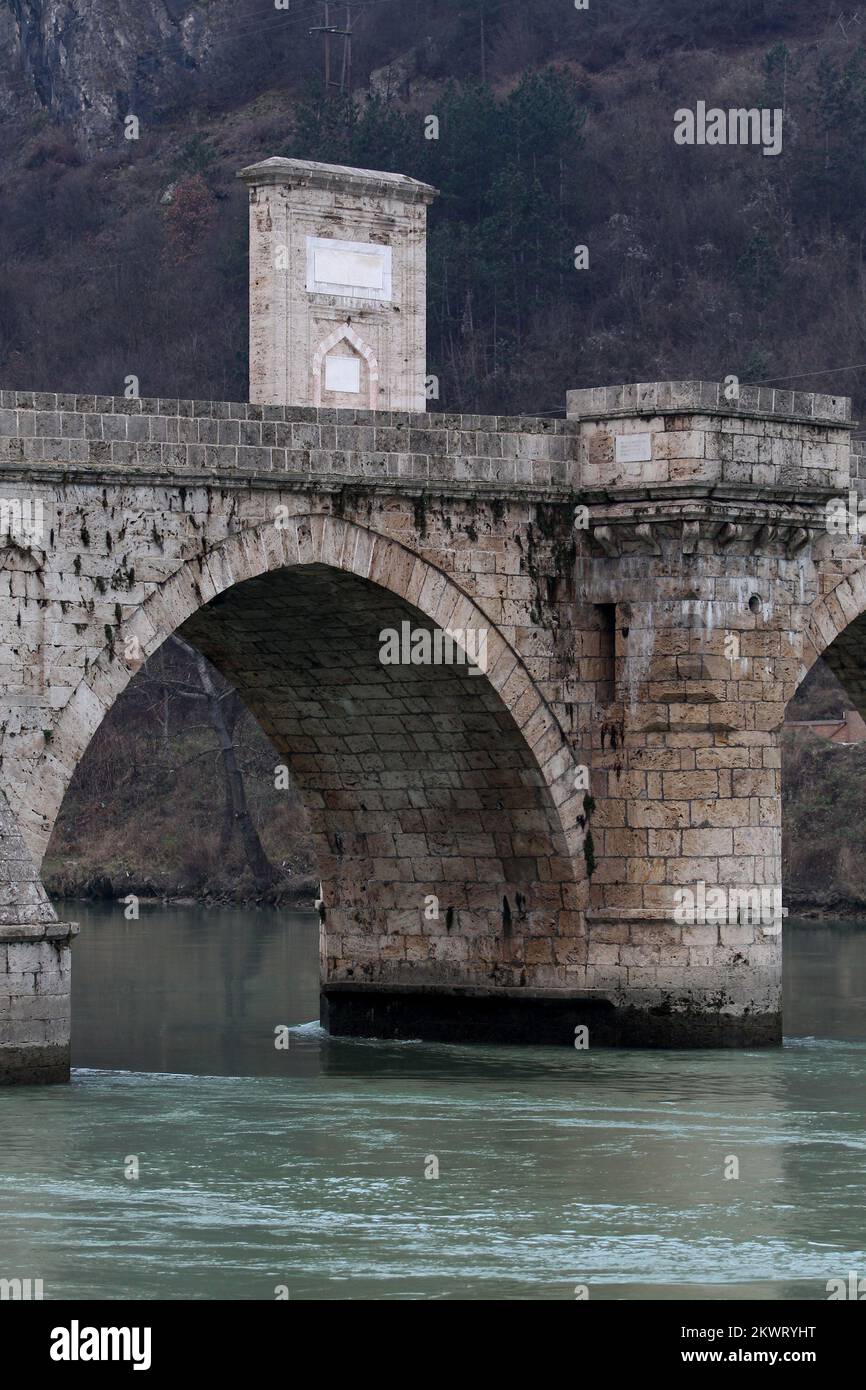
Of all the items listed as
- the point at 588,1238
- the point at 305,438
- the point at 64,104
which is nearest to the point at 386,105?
the point at 64,104

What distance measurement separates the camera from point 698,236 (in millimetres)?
54219

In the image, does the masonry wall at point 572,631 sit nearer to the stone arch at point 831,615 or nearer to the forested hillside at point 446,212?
the stone arch at point 831,615

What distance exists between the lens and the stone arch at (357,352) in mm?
23031

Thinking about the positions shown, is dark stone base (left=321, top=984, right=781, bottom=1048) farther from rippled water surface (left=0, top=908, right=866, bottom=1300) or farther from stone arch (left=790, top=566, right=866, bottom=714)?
stone arch (left=790, top=566, right=866, bottom=714)

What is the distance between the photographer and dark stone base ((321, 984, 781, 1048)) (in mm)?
20922

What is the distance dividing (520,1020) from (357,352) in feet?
18.3

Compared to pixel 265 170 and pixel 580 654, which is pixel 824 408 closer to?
pixel 580 654

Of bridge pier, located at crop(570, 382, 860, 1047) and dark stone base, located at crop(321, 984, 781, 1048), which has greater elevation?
bridge pier, located at crop(570, 382, 860, 1047)

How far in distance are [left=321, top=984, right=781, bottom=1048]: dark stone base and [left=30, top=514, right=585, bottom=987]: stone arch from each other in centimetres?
14

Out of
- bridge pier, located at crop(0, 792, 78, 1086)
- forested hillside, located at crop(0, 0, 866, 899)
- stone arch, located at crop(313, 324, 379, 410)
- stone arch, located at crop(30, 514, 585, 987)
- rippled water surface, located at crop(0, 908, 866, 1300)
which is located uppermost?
forested hillside, located at crop(0, 0, 866, 899)

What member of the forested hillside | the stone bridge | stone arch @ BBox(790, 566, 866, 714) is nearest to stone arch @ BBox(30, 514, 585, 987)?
the stone bridge

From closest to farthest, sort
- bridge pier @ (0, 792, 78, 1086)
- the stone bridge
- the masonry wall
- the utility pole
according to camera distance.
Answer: bridge pier @ (0, 792, 78, 1086)
the stone bridge
the masonry wall
the utility pole

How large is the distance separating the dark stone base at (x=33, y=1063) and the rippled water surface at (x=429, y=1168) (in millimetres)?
132
